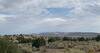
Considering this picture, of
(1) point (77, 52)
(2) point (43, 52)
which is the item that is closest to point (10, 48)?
(1) point (77, 52)

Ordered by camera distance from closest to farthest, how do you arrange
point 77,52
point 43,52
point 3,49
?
point 3,49
point 77,52
point 43,52

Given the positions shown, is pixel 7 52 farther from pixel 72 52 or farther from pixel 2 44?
pixel 72 52

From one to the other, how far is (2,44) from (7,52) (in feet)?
2.34

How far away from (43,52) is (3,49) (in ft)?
118

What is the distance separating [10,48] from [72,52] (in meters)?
28.0

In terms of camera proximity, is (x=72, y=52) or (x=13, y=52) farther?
(x=72, y=52)

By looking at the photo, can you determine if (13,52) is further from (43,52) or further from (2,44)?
(43,52)

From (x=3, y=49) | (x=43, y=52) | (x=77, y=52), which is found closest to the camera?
(x=3, y=49)

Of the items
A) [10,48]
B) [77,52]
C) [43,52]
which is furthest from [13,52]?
[43,52]

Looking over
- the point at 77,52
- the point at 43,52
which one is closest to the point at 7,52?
the point at 77,52

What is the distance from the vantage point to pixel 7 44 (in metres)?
22.1

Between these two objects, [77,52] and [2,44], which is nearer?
[2,44]

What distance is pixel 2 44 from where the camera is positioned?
21562mm

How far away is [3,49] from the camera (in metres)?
21.3
